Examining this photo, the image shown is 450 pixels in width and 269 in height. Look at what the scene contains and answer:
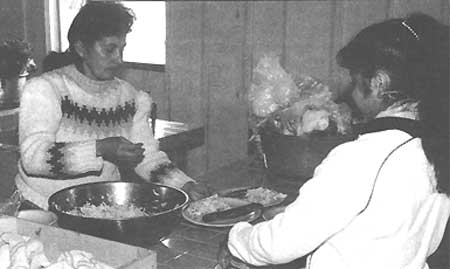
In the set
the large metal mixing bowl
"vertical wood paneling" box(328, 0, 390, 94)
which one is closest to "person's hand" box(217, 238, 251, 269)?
the large metal mixing bowl

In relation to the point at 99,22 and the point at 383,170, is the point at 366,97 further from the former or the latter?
the point at 99,22

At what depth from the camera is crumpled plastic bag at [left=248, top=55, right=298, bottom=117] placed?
237cm

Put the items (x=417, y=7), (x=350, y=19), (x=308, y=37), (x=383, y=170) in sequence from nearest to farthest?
1. (x=383, y=170)
2. (x=417, y=7)
3. (x=350, y=19)
4. (x=308, y=37)

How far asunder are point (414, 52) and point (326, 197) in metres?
0.36

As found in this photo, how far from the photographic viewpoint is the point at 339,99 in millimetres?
2570

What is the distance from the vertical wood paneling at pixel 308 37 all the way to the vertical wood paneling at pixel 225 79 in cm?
35

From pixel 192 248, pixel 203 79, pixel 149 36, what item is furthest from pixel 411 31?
pixel 149 36

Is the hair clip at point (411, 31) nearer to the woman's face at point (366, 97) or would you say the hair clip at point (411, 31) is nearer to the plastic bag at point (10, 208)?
the woman's face at point (366, 97)

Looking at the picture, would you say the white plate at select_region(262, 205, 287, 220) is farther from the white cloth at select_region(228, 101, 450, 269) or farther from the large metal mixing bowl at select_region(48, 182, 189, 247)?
the white cloth at select_region(228, 101, 450, 269)

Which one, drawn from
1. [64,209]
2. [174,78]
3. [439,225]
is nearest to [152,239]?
[64,209]

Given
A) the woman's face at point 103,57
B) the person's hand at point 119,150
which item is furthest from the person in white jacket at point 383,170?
the woman's face at point 103,57

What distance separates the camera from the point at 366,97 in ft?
4.47

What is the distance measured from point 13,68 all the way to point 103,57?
1275mm

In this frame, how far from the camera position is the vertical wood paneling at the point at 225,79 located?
161 inches
